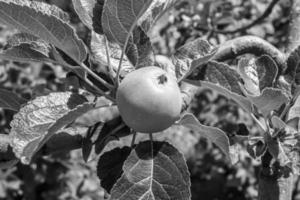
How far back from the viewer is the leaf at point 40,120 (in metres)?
0.97

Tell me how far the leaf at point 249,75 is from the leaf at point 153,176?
26 centimetres

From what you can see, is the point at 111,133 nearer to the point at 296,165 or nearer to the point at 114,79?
the point at 114,79

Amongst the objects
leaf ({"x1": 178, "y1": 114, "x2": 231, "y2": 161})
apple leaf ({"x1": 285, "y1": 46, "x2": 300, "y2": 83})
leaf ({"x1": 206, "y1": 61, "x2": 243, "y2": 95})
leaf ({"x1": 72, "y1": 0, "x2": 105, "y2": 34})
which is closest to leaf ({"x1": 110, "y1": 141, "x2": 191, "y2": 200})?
leaf ({"x1": 178, "y1": 114, "x2": 231, "y2": 161})

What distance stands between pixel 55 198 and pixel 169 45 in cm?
114

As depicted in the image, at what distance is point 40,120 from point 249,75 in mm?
545

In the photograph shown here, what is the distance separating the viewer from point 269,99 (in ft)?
3.80

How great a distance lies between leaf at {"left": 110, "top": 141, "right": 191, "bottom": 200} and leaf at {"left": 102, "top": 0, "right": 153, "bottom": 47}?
238 millimetres

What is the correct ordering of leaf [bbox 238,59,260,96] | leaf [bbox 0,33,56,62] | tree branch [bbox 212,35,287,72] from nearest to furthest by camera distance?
1. leaf [bbox 0,33,56,62]
2. leaf [bbox 238,59,260,96]
3. tree branch [bbox 212,35,287,72]

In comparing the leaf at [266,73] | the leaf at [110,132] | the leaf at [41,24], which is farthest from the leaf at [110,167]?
the leaf at [266,73]

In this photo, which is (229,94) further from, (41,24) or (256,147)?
(41,24)

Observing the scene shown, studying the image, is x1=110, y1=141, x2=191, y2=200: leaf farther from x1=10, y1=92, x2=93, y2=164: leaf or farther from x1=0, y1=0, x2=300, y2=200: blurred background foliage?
x1=0, y1=0, x2=300, y2=200: blurred background foliage

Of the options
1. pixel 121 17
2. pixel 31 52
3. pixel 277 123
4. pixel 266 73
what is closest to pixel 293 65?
pixel 266 73

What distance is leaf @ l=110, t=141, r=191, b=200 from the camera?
3.56 ft

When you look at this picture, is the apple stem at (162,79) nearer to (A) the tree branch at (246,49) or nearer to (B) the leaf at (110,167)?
(B) the leaf at (110,167)
